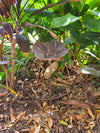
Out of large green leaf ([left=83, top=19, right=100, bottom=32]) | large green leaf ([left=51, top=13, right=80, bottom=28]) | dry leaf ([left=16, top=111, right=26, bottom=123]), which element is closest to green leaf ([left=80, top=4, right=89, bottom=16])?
large green leaf ([left=83, top=19, right=100, bottom=32])

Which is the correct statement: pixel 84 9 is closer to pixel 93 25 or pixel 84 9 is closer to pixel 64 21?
pixel 93 25

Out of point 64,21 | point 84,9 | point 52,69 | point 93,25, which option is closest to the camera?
point 64,21

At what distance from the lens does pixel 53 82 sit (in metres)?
1.19

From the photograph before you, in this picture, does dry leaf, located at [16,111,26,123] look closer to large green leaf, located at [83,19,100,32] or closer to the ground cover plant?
the ground cover plant

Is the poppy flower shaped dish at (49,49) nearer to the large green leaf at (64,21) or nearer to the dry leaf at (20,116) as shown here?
the large green leaf at (64,21)

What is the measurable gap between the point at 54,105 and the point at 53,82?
0.20m

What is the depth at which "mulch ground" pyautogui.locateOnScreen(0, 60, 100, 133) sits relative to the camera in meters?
0.94

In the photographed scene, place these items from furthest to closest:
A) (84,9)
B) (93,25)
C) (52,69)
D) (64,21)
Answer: (52,69)
(84,9)
(93,25)
(64,21)

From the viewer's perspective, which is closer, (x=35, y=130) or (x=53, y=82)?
(x=35, y=130)

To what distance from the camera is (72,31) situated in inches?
39.4

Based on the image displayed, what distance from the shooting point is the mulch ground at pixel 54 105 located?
94 centimetres

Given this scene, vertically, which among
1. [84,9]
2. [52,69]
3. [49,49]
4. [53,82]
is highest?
[84,9]

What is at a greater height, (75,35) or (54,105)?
(75,35)

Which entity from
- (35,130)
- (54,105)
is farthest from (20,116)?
(54,105)
